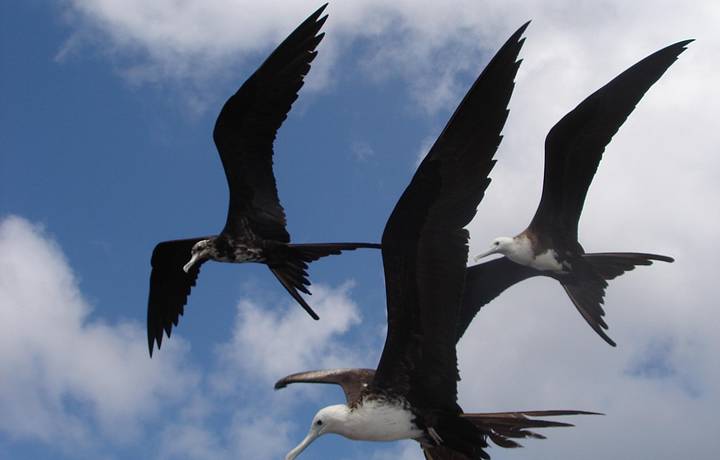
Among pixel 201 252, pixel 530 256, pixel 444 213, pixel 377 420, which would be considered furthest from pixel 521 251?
pixel 444 213

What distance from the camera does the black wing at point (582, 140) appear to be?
8258 millimetres

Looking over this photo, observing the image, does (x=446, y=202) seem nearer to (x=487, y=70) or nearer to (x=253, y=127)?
(x=487, y=70)

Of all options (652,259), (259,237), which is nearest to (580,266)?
(652,259)

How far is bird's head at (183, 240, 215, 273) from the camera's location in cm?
927

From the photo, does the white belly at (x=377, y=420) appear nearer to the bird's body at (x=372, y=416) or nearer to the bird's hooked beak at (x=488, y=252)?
the bird's body at (x=372, y=416)

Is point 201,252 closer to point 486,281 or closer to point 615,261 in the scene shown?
point 486,281

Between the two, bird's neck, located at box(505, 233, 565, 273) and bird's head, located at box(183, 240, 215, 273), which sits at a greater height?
bird's head, located at box(183, 240, 215, 273)

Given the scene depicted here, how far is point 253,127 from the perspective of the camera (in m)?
8.84

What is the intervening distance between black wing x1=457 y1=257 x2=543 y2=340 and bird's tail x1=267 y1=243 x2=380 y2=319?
1.31 meters

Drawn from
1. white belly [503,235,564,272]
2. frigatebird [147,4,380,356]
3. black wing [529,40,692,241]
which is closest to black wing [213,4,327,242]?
frigatebird [147,4,380,356]

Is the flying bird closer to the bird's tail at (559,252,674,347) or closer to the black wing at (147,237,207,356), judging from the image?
the bird's tail at (559,252,674,347)

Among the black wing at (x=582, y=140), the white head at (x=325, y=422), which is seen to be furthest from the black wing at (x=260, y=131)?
the white head at (x=325, y=422)

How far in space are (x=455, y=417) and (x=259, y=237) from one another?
11.8 ft

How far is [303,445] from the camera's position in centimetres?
583
